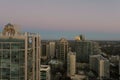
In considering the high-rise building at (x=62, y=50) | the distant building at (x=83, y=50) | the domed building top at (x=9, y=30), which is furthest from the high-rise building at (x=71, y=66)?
the domed building top at (x=9, y=30)

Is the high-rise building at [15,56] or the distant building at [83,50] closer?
the high-rise building at [15,56]

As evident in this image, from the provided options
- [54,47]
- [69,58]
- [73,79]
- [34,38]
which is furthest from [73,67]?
[34,38]

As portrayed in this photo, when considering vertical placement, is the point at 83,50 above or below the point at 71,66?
above

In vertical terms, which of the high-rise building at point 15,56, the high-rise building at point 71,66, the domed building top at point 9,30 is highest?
the domed building top at point 9,30

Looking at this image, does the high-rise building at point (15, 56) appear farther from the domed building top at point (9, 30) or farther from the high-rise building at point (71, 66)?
the high-rise building at point (71, 66)

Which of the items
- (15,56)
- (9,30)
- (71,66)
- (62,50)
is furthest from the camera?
(62,50)

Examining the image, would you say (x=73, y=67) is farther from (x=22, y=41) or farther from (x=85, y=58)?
(x=22, y=41)

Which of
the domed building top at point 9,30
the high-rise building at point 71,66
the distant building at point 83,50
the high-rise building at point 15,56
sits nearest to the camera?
the high-rise building at point 15,56

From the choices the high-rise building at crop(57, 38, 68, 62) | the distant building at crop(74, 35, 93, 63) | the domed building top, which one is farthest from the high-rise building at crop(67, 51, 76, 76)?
the domed building top

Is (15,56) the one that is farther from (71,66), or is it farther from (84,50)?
(84,50)

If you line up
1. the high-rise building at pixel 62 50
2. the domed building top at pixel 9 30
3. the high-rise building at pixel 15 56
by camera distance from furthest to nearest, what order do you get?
the high-rise building at pixel 62 50 → the domed building top at pixel 9 30 → the high-rise building at pixel 15 56

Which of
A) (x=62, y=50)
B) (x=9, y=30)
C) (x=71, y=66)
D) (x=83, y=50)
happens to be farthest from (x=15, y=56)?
(x=83, y=50)
